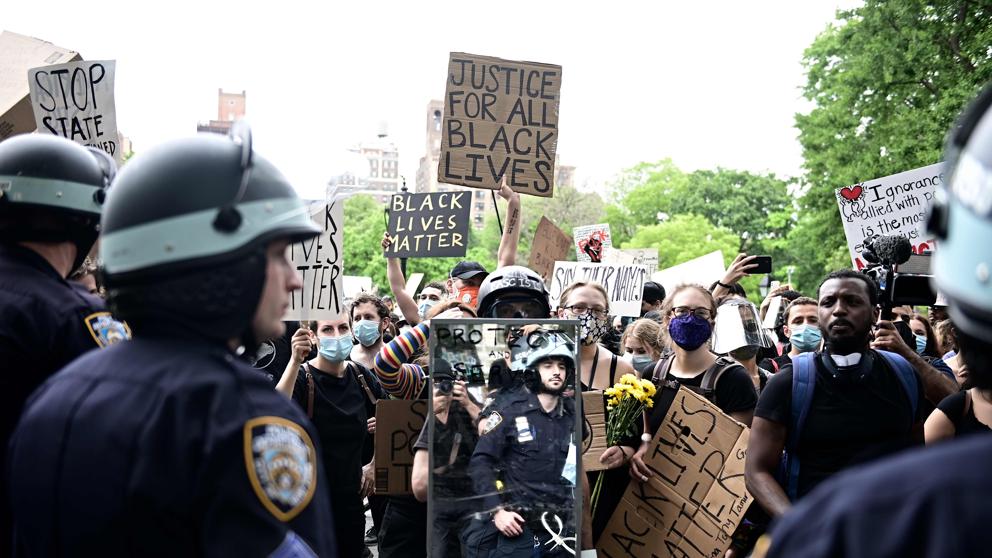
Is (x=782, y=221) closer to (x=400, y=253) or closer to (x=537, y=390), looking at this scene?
(x=400, y=253)

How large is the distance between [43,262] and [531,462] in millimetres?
2265

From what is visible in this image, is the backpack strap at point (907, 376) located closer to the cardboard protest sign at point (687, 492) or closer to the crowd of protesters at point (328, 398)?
the crowd of protesters at point (328, 398)

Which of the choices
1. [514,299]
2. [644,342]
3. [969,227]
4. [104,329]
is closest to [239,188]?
[104,329]

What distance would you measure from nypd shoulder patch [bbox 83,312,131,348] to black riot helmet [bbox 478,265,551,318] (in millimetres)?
2374

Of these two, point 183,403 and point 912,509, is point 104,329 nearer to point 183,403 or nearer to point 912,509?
point 183,403

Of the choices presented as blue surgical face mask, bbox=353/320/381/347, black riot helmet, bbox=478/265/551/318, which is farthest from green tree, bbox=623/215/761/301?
black riot helmet, bbox=478/265/551/318

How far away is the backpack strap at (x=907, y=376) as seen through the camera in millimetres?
4840

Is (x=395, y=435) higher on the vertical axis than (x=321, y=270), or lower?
lower

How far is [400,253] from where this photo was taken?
9.95 m

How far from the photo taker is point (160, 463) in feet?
6.13

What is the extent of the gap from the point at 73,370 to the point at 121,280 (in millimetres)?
211

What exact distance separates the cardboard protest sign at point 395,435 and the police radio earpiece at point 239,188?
3179 mm

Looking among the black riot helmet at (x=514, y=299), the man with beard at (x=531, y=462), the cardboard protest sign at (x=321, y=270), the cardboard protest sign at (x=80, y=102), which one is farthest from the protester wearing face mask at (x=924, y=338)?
the cardboard protest sign at (x=80, y=102)

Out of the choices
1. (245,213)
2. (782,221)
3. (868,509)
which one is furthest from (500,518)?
(782,221)
